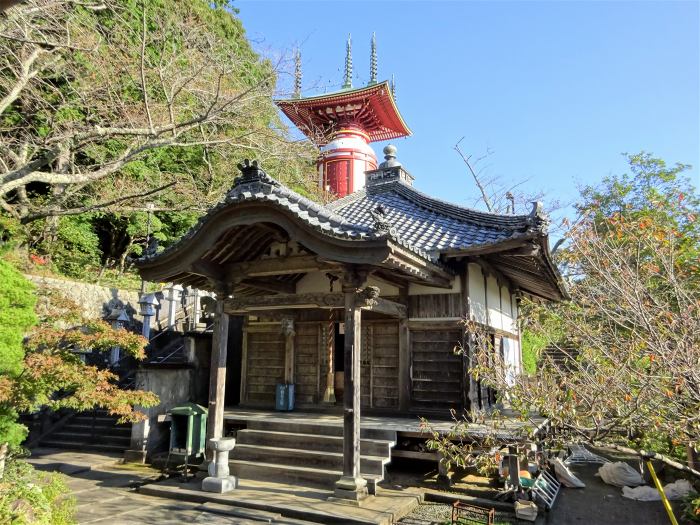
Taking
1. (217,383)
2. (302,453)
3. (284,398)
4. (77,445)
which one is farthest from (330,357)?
(77,445)

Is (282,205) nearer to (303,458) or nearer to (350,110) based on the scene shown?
(303,458)

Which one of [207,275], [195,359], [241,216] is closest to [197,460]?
[195,359]

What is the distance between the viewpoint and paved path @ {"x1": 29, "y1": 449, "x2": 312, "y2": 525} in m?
6.46

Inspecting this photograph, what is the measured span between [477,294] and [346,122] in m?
22.8

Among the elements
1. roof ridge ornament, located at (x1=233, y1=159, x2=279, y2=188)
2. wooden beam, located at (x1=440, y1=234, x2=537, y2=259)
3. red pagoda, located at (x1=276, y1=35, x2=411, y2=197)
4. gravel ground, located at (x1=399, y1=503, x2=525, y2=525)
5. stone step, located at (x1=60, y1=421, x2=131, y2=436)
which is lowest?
gravel ground, located at (x1=399, y1=503, x2=525, y2=525)

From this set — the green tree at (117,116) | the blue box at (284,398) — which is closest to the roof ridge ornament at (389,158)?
the green tree at (117,116)

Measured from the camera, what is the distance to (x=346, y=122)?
30.6 m

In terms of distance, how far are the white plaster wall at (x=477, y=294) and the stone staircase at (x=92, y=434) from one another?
8676mm

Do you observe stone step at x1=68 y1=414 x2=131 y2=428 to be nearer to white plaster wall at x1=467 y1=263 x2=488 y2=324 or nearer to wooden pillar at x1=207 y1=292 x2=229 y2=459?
wooden pillar at x1=207 y1=292 x2=229 y2=459

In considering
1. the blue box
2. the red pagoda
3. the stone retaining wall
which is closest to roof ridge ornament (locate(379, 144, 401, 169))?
the blue box

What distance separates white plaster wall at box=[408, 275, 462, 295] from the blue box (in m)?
3.56

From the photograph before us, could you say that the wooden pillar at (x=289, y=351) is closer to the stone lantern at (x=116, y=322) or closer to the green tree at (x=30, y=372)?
the green tree at (x=30, y=372)

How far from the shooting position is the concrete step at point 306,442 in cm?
784

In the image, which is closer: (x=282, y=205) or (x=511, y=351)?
(x=282, y=205)
